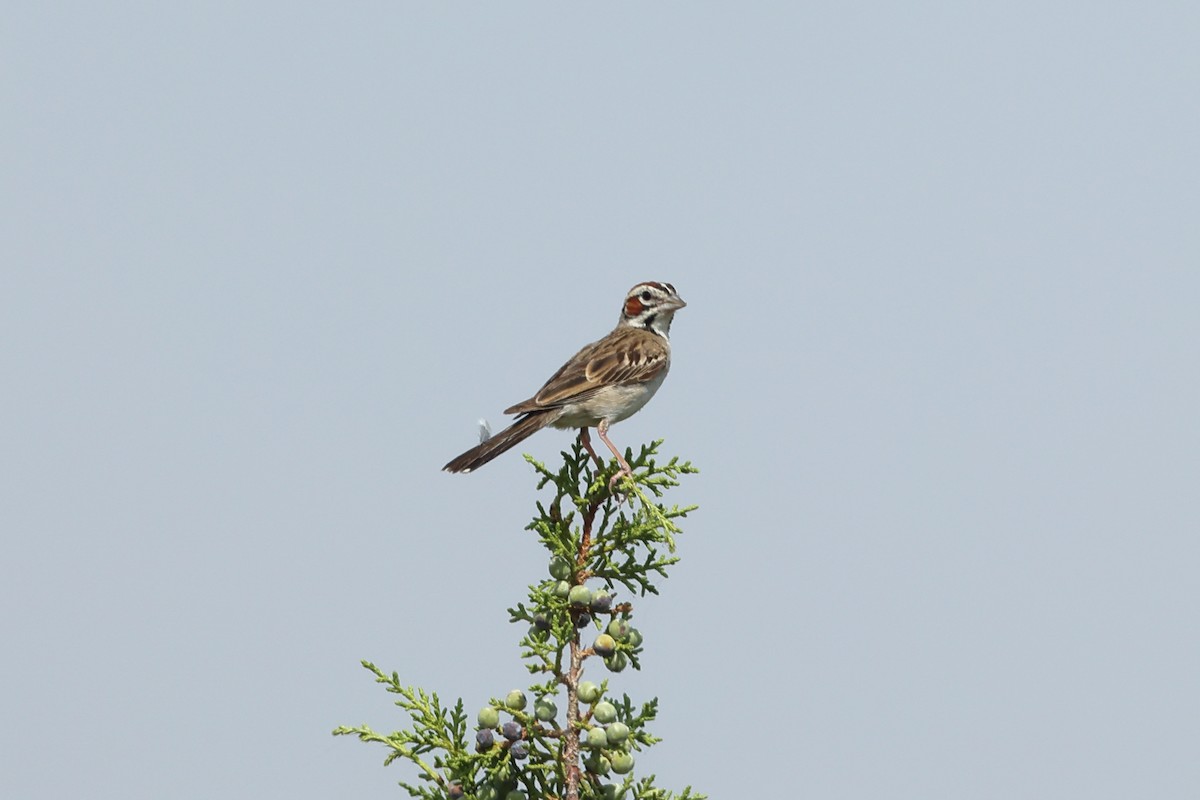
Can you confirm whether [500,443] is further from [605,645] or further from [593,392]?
[605,645]

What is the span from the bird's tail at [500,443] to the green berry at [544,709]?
2.52 metres

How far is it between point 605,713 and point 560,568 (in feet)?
3.36

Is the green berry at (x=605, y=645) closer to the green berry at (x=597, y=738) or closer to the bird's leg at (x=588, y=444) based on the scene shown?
the green berry at (x=597, y=738)

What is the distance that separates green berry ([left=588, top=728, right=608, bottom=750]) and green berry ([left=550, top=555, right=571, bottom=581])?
3.37ft

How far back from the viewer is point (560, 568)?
9070 mm

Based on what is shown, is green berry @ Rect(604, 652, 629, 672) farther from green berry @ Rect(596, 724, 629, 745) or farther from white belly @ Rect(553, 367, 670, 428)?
white belly @ Rect(553, 367, 670, 428)

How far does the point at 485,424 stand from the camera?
11.0 m

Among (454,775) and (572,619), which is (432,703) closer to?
(454,775)

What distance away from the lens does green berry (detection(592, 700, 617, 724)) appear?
334 inches

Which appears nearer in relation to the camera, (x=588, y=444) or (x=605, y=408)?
(x=588, y=444)

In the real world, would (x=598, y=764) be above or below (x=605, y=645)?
below

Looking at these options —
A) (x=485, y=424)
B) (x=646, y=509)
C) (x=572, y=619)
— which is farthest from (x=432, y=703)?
(x=485, y=424)

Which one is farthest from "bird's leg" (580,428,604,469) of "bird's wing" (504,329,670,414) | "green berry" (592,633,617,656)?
"green berry" (592,633,617,656)

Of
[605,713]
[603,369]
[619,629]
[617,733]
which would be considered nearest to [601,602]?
[619,629]
